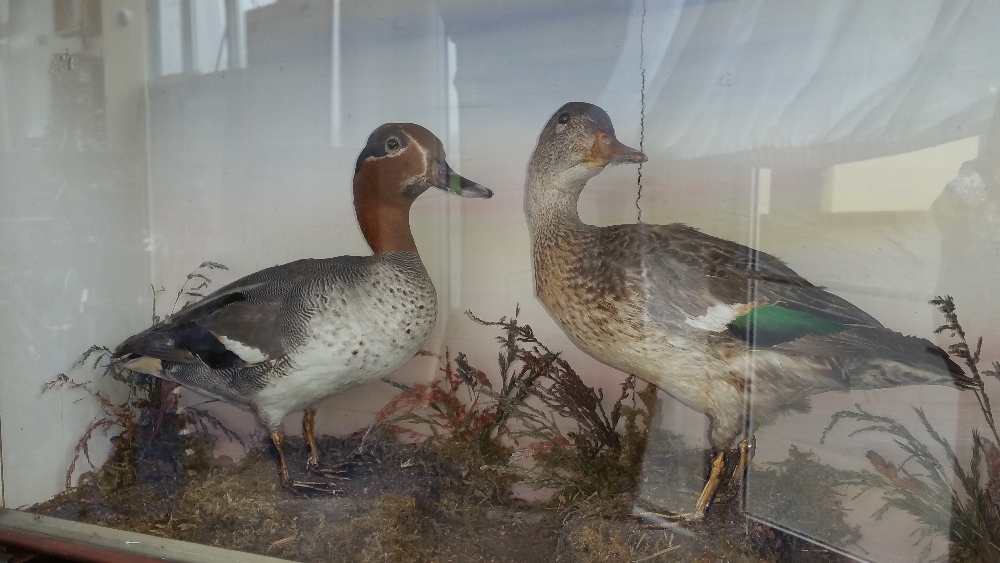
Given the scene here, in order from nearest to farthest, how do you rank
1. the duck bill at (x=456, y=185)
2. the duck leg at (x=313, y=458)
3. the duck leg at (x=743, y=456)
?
the duck leg at (x=743, y=456), the duck bill at (x=456, y=185), the duck leg at (x=313, y=458)

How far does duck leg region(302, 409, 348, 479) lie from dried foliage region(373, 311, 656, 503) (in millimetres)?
155

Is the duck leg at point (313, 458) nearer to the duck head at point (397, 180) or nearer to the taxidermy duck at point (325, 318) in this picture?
the taxidermy duck at point (325, 318)

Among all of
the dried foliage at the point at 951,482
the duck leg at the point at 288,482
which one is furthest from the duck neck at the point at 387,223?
the dried foliage at the point at 951,482

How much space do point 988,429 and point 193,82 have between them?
83.8 inches

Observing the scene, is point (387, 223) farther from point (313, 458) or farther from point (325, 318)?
point (313, 458)

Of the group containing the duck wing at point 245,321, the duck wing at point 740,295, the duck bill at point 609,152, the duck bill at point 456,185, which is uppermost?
the duck bill at point 609,152

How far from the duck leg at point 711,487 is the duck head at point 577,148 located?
25.0 inches

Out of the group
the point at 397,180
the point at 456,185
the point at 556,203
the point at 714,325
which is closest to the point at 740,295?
the point at 714,325

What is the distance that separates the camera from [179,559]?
1538 mm

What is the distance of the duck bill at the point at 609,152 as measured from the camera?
4.47 ft

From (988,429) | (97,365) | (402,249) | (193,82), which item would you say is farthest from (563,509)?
(193,82)

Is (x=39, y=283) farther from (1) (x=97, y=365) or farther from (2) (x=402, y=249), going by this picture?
(2) (x=402, y=249)

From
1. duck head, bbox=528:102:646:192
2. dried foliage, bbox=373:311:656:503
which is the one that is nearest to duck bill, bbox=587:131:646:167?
duck head, bbox=528:102:646:192

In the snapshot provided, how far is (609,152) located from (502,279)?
0.45 meters
